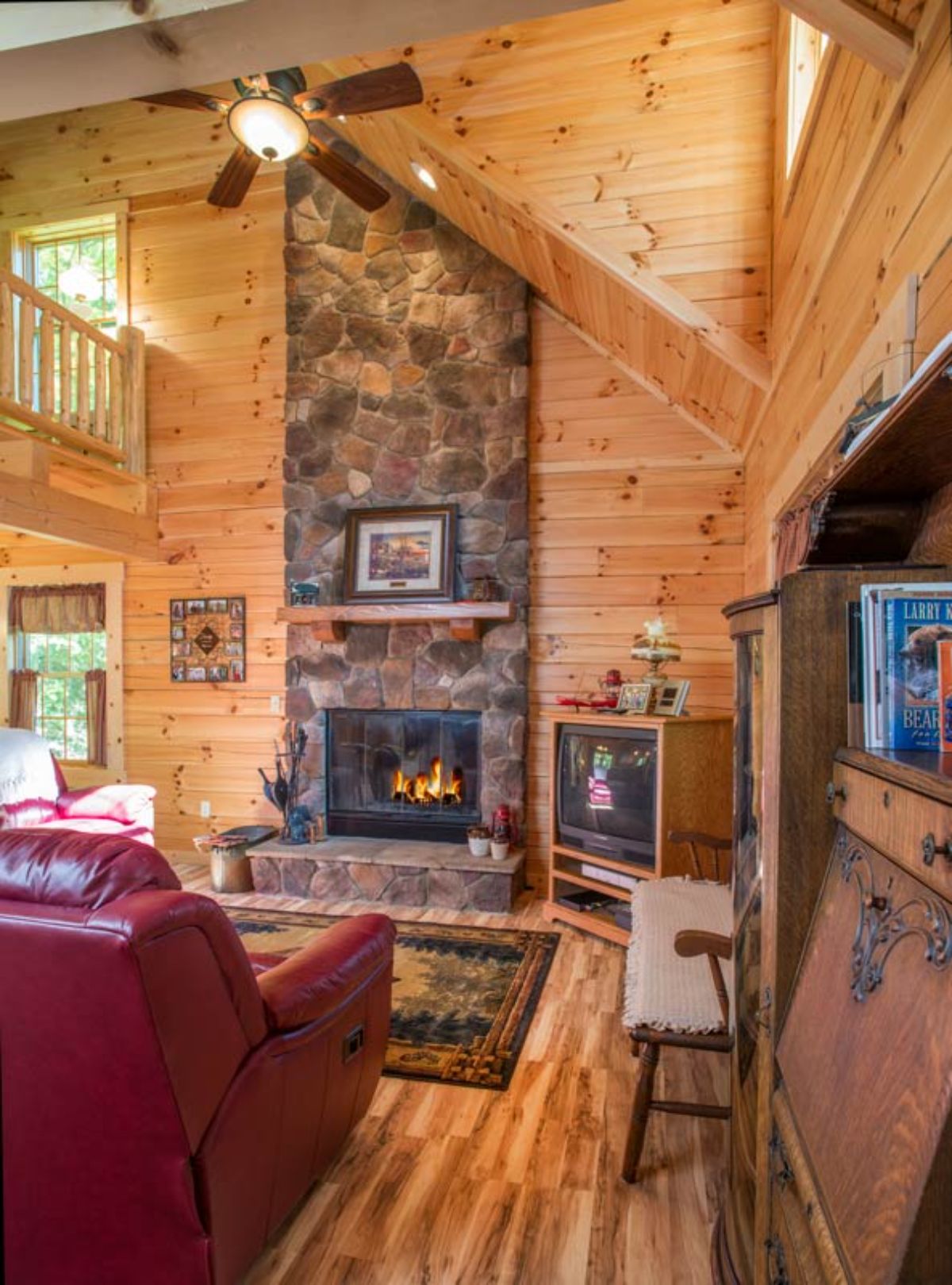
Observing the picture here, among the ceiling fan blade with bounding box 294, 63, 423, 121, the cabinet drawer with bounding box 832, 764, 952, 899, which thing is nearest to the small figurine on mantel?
the ceiling fan blade with bounding box 294, 63, 423, 121

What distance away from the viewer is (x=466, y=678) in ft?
14.7

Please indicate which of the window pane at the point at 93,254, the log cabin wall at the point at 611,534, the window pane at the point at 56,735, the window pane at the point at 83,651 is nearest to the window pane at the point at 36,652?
the window pane at the point at 83,651

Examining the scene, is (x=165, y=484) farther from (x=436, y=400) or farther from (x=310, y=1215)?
(x=310, y=1215)

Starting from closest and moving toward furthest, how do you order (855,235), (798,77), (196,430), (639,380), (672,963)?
1. (855,235)
2. (672,963)
3. (798,77)
4. (639,380)
5. (196,430)

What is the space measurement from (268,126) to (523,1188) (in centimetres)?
372

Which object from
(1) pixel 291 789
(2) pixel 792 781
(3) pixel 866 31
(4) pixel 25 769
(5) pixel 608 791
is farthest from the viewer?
(1) pixel 291 789

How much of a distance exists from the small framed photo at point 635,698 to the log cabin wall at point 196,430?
8.31 ft

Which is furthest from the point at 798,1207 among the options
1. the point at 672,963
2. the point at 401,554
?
the point at 401,554

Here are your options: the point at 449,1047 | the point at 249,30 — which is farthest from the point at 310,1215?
the point at 249,30

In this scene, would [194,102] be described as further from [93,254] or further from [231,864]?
[231,864]

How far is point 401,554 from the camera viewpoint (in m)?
4.56

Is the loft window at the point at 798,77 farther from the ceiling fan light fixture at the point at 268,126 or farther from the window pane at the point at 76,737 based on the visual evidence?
the window pane at the point at 76,737

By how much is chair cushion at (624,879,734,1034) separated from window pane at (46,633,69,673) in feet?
15.8

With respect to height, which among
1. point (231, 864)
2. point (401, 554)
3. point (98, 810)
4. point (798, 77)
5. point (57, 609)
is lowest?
point (231, 864)
